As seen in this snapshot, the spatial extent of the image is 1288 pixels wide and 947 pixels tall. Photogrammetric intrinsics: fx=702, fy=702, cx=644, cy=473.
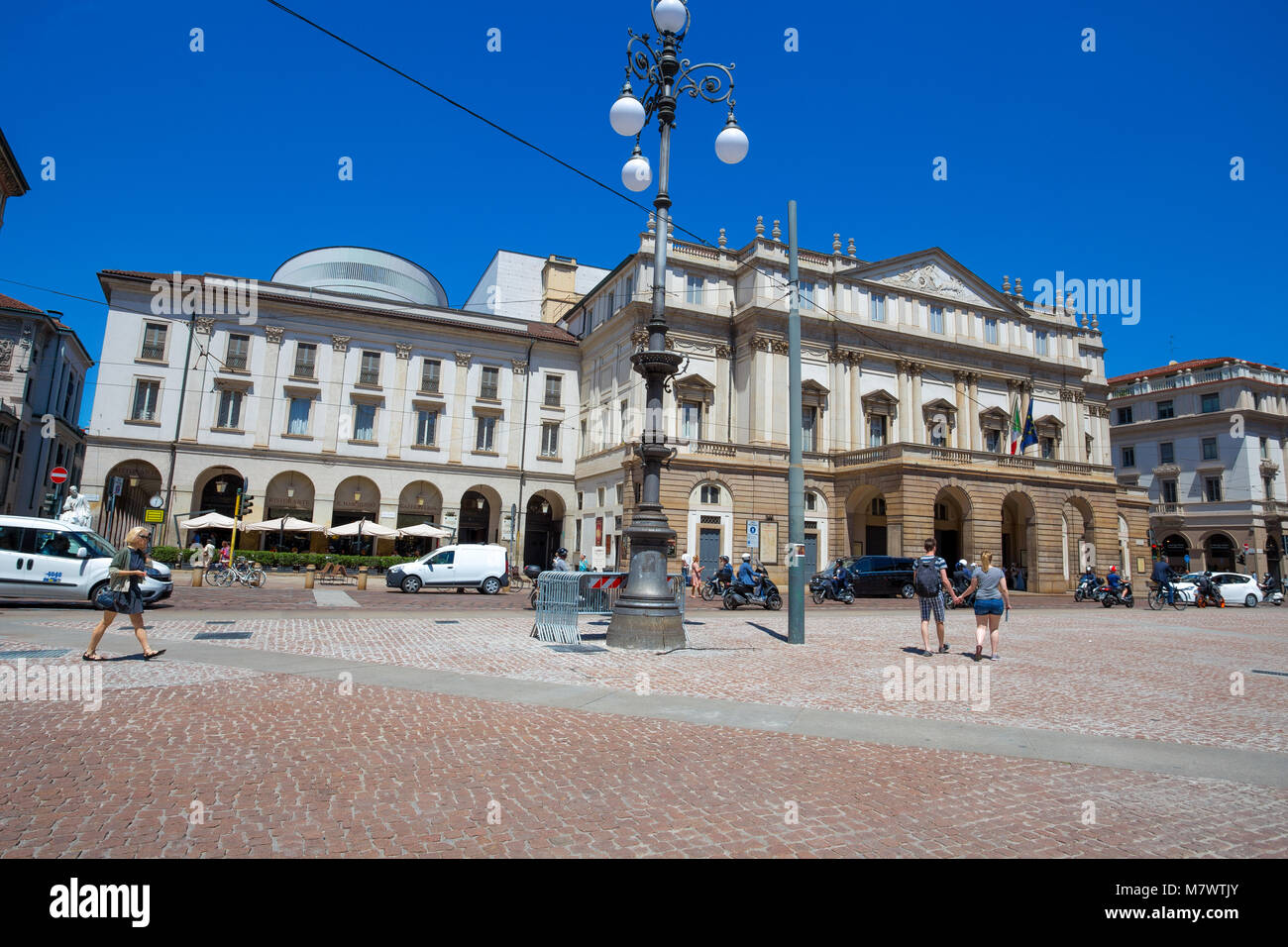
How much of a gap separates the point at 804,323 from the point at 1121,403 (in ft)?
132

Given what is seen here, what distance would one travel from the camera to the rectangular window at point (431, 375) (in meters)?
41.5

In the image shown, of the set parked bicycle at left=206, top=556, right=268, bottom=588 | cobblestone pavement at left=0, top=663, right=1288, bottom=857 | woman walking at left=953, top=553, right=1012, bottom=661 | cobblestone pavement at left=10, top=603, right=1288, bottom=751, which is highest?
woman walking at left=953, top=553, right=1012, bottom=661

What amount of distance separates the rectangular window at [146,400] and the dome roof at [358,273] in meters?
12.6

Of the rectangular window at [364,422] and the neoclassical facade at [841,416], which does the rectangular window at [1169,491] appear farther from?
the rectangular window at [364,422]

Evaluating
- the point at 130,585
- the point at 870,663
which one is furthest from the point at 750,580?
the point at 130,585

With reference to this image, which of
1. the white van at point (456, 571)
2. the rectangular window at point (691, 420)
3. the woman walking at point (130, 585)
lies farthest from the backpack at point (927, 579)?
the rectangular window at point (691, 420)

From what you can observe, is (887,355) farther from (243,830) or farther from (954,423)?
(243,830)

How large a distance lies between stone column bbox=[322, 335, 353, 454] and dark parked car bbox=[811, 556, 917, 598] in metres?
27.6

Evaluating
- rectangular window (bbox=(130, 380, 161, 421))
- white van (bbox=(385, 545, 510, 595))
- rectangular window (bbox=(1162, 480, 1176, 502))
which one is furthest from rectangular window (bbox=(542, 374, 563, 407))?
rectangular window (bbox=(1162, 480, 1176, 502))

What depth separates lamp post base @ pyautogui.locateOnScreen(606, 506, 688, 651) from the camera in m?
11.6

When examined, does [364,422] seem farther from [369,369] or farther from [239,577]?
[239,577]

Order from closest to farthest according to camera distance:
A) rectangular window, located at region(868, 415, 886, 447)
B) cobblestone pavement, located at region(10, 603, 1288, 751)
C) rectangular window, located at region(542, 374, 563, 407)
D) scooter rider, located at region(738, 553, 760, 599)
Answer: cobblestone pavement, located at region(10, 603, 1288, 751) → scooter rider, located at region(738, 553, 760, 599) → rectangular window, located at region(868, 415, 886, 447) → rectangular window, located at region(542, 374, 563, 407)

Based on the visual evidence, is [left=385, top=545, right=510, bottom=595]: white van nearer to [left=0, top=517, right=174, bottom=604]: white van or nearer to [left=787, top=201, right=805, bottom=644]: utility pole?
[left=0, top=517, right=174, bottom=604]: white van
